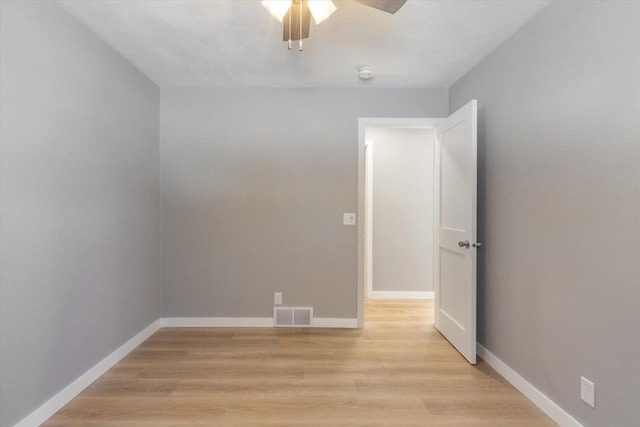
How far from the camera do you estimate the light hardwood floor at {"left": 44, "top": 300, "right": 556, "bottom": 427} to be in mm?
1844

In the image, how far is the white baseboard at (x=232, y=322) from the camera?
3221mm

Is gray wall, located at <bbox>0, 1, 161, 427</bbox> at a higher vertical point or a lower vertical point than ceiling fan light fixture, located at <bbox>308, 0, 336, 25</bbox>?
lower

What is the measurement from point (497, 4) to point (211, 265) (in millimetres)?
3067

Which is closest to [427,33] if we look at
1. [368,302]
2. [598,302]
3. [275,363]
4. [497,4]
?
[497,4]

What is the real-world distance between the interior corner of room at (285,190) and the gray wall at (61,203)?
0.5 inches

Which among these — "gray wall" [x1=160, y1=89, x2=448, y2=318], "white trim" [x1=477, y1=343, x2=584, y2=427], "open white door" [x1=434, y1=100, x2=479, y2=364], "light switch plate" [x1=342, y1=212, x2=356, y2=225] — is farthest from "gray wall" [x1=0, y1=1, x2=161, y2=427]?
"white trim" [x1=477, y1=343, x2=584, y2=427]

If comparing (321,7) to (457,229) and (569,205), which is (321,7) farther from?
(457,229)

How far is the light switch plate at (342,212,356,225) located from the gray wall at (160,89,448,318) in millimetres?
50

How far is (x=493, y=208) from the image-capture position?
2.46m

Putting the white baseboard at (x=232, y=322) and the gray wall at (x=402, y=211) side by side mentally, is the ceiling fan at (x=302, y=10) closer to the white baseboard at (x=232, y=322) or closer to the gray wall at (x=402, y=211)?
the white baseboard at (x=232, y=322)

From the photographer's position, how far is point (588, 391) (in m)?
1.63

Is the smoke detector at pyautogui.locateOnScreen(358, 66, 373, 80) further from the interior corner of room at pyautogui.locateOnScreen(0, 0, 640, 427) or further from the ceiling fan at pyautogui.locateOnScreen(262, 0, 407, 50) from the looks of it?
the ceiling fan at pyautogui.locateOnScreen(262, 0, 407, 50)

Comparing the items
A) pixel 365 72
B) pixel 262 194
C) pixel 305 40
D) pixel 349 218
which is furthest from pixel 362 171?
pixel 305 40

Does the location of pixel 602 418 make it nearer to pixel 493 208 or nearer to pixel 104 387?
pixel 493 208
